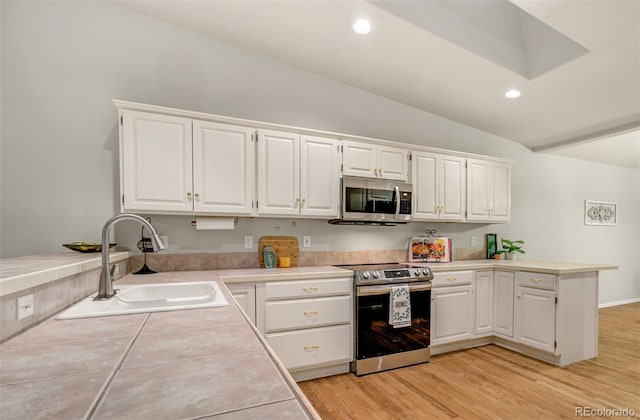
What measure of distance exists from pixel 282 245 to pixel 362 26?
200 cm

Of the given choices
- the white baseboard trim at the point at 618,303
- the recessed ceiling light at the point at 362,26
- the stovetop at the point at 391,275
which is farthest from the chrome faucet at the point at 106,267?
the white baseboard trim at the point at 618,303

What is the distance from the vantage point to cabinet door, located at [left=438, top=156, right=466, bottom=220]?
11.8ft

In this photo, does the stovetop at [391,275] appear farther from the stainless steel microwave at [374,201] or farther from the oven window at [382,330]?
the stainless steel microwave at [374,201]

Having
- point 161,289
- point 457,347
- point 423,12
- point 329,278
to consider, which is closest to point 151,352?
point 161,289

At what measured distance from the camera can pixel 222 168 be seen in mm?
2602

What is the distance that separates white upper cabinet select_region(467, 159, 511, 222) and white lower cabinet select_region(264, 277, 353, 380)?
2.01 metres

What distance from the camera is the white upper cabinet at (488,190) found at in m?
3.77

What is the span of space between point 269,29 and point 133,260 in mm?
2240

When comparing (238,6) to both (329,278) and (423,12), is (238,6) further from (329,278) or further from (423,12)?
(329,278)

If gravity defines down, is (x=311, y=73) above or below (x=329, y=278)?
above

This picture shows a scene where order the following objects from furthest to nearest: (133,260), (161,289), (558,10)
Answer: (133,260)
(558,10)
(161,289)

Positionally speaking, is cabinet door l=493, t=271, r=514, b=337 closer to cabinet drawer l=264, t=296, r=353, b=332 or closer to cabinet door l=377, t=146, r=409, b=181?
cabinet door l=377, t=146, r=409, b=181

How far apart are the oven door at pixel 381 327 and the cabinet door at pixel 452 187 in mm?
1129

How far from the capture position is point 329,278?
2.68m
